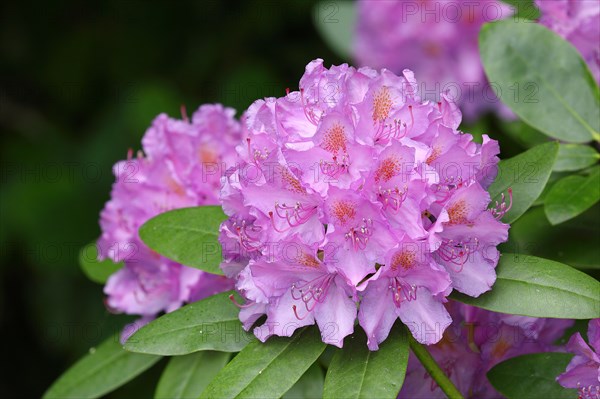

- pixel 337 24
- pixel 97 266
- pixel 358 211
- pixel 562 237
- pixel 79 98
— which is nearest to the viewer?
pixel 358 211

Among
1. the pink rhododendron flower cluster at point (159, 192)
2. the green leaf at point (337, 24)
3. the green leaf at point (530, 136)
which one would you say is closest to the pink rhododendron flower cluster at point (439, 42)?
the green leaf at point (337, 24)

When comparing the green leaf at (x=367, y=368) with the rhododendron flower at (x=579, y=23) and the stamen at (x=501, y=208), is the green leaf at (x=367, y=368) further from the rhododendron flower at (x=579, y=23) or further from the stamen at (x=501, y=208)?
the rhododendron flower at (x=579, y=23)

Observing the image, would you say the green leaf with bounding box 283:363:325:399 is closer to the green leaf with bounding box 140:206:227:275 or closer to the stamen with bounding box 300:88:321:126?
the green leaf with bounding box 140:206:227:275

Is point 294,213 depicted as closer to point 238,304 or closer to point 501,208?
point 238,304

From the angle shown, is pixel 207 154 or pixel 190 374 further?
pixel 207 154

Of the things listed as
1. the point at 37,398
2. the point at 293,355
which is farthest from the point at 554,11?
the point at 37,398

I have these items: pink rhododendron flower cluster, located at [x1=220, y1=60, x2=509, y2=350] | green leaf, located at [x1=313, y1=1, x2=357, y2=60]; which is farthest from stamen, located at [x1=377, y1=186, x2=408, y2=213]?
green leaf, located at [x1=313, y1=1, x2=357, y2=60]

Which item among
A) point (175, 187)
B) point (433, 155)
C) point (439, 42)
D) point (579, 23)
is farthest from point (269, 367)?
point (439, 42)
